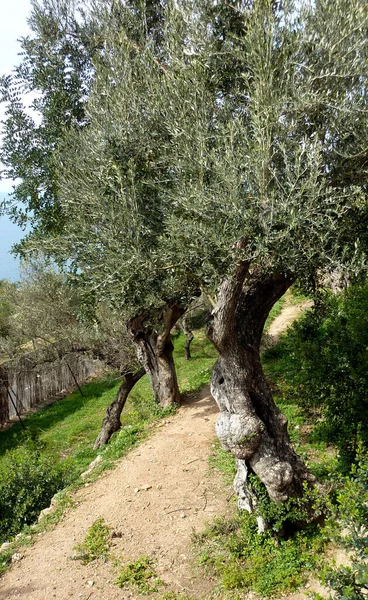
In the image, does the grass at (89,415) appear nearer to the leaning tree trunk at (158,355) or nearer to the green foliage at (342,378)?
the leaning tree trunk at (158,355)

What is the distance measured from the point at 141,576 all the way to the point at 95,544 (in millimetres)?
1189

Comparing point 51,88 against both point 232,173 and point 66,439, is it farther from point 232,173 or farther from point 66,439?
point 66,439

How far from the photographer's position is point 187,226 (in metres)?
5.63

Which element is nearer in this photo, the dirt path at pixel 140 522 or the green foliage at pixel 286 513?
the green foliage at pixel 286 513

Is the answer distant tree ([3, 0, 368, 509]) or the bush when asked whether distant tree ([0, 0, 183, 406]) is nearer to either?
distant tree ([3, 0, 368, 509])

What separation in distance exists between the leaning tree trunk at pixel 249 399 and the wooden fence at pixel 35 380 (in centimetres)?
1232

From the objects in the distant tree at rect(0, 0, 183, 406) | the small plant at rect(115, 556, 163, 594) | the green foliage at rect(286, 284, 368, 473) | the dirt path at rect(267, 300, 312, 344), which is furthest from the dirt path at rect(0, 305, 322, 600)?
the dirt path at rect(267, 300, 312, 344)

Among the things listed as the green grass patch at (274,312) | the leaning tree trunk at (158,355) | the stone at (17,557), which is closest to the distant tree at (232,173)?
the stone at (17,557)

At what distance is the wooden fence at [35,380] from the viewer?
2042 cm

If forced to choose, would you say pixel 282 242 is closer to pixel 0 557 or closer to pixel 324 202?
pixel 324 202

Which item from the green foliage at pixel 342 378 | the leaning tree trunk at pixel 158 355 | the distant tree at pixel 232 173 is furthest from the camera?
the leaning tree trunk at pixel 158 355

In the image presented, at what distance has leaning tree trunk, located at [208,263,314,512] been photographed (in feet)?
21.5

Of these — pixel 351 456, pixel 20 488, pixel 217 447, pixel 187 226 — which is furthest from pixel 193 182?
pixel 20 488

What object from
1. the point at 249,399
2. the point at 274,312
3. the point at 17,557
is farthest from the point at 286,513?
the point at 274,312
